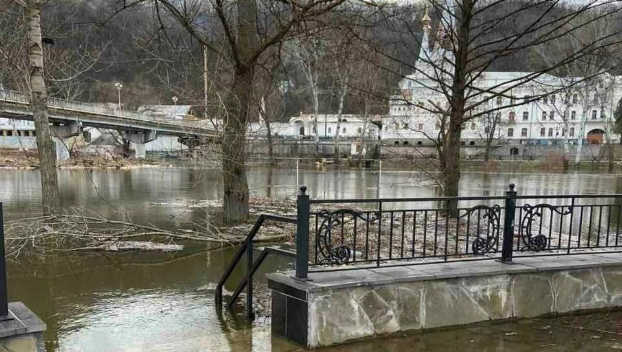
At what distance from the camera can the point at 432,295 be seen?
515 cm

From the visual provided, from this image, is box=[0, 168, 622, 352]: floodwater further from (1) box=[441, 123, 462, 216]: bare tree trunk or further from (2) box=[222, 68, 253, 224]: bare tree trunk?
(1) box=[441, 123, 462, 216]: bare tree trunk

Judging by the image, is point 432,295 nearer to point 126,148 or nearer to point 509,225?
point 509,225

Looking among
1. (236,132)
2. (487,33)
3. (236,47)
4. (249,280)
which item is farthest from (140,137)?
(249,280)

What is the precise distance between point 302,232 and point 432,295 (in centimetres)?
161

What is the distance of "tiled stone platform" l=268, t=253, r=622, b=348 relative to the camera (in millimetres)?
4691

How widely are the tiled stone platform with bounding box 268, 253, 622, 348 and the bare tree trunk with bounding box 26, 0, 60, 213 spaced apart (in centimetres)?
832

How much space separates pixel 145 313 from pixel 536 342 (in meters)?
4.42

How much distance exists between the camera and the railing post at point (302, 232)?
181 inches

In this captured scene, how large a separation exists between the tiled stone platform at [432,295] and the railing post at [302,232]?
0.14 meters

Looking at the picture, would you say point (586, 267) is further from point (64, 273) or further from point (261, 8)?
point (261, 8)

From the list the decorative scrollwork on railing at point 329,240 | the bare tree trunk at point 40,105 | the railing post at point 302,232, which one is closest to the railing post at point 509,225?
the decorative scrollwork on railing at point 329,240

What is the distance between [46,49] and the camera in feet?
47.2

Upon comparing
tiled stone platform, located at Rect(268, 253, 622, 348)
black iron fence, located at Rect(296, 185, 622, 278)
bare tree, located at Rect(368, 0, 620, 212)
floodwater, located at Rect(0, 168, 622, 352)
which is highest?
bare tree, located at Rect(368, 0, 620, 212)

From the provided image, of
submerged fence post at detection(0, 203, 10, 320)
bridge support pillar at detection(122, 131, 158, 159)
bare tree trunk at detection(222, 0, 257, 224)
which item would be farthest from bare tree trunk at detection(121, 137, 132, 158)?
submerged fence post at detection(0, 203, 10, 320)
